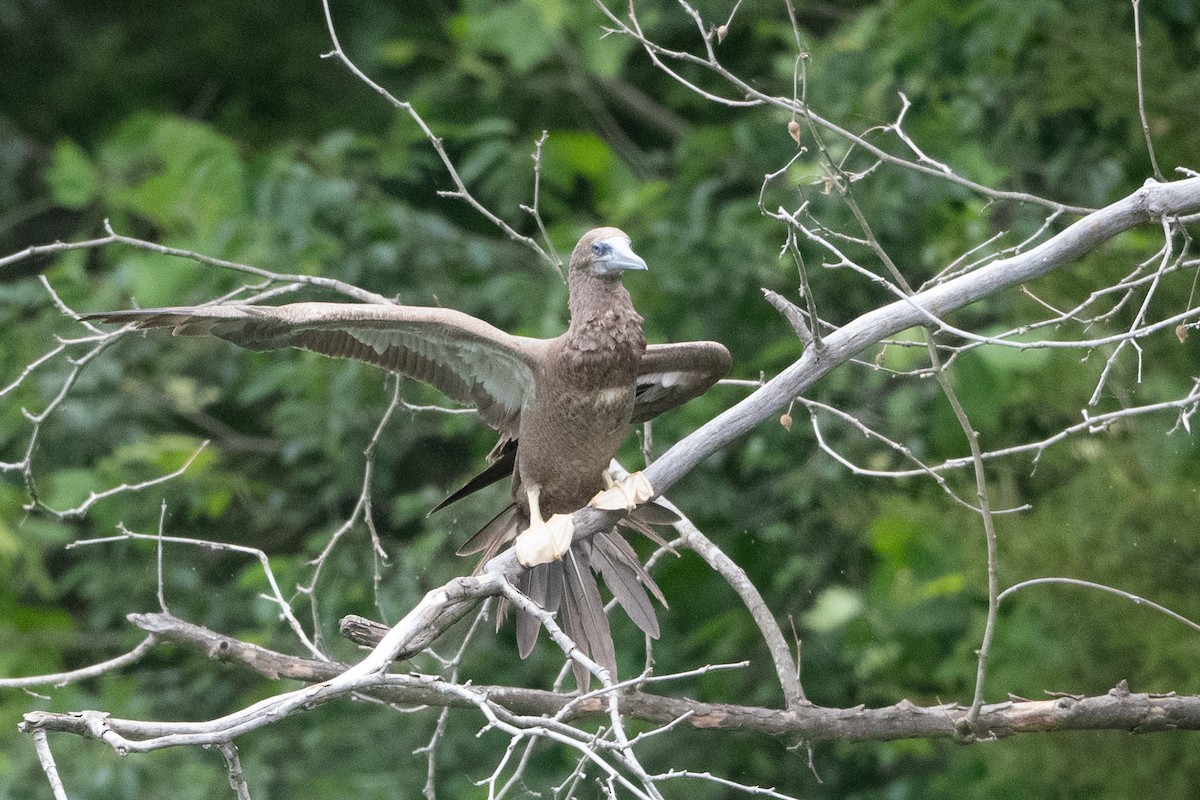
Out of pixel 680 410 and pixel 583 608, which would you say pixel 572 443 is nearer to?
pixel 583 608

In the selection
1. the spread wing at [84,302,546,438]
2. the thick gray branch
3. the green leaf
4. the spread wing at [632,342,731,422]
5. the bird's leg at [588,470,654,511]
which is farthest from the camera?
the green leaf

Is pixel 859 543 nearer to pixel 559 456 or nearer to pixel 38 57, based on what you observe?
pixel 559 456

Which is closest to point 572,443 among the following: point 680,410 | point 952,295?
point 952,295

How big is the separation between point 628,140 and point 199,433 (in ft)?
8.25

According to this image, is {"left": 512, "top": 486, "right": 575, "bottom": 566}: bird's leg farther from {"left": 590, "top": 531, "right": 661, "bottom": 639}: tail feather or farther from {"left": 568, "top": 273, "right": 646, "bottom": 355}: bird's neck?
{"left": 568, "top": 273, "right": 646, "bottom": 355}: bird's neck

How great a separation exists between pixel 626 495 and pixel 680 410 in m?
2.21

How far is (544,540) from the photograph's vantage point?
10.3ft

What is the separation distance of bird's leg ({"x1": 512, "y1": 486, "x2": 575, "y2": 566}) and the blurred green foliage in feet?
3.99

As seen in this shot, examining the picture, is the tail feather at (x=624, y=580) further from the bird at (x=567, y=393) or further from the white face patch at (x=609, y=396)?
→ the white face patch at (x=609, y=396)

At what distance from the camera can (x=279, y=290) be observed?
3480 mm

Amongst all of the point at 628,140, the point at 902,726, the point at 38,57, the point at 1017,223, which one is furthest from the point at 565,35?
the point at 902,726

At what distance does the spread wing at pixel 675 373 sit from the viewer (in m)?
3.35

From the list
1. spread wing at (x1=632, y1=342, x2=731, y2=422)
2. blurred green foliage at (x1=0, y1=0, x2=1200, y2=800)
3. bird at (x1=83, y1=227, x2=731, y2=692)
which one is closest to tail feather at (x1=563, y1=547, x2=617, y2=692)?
bird at (x1=83, y1=227, x2=731, y2=692)

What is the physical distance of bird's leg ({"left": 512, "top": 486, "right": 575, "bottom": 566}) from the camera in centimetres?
310
